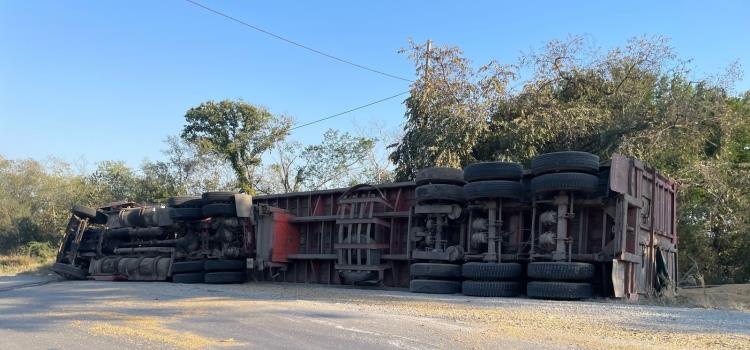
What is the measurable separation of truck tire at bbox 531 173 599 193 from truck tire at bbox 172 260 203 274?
9232 mm

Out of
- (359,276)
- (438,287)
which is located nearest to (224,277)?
(359,276)

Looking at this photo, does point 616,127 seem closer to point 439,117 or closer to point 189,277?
point 439,117

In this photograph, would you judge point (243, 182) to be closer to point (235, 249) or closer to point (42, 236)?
point (42, 236)

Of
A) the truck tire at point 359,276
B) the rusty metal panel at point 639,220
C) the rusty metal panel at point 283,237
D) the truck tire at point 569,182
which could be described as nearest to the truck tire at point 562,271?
the rusty metal panel at point 639,220

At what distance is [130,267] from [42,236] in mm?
26629

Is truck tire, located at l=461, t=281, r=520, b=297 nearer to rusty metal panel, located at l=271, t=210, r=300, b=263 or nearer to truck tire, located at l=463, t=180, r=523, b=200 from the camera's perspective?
truck tire, located at l=463, t=180, r=523, b=200

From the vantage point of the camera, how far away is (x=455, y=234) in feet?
41.5

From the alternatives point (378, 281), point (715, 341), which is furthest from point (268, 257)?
point (715, 341)

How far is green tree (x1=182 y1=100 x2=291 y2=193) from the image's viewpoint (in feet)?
129

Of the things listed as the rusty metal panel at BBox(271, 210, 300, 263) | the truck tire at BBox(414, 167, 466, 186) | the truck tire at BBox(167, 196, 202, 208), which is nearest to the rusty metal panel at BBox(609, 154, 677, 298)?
the truck tire at BBox(414, 167, 466, 186)

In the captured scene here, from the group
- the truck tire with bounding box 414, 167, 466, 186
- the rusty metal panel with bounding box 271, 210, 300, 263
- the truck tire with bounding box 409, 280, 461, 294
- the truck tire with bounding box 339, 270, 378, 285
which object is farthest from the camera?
the rusty metal panel with bounding box 271, 210, 300, 263

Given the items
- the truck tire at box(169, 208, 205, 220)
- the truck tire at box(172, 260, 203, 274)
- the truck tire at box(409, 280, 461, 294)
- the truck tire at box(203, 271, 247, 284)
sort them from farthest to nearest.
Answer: the truck tire at box(169, 208, 205, 220) < the truck tire at box(172, 260, 203, 274) < the truck tire at box(203, 271, 247, 284) < the truck tire at box(409, 280, 461, 294)

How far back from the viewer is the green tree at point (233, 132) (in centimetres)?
3941

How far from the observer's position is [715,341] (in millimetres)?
5949
